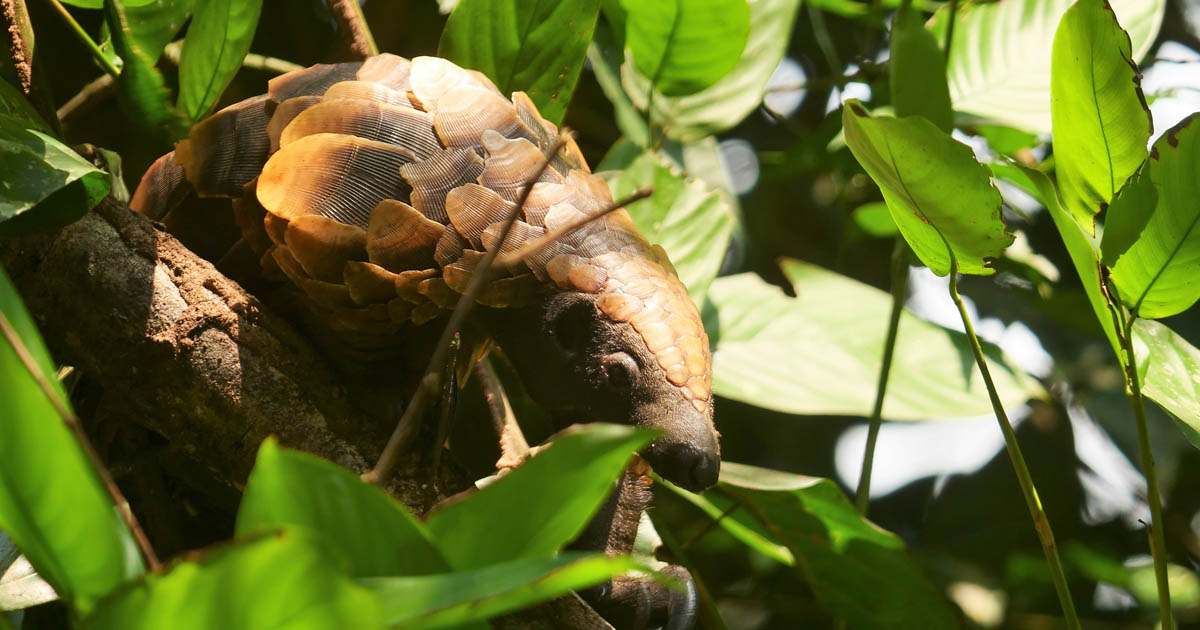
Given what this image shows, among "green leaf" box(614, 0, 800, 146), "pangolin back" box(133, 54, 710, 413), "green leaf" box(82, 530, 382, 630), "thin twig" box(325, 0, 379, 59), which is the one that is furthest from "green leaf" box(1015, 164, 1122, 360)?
"thin twig" box(325, 0, 379, 59)

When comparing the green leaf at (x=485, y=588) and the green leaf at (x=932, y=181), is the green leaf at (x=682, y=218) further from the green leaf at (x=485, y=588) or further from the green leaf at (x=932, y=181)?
the green leaf at (x=485, y=588)

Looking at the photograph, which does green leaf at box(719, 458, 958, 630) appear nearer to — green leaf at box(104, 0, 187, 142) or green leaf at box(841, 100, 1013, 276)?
green leaf at box(841, 100, 1013, 276)

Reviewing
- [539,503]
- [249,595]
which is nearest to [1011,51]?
[539,503]

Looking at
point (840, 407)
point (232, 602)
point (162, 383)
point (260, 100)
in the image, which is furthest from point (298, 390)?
point (840, 407)

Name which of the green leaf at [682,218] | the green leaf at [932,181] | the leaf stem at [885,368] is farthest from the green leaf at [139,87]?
the leaf stem at [885,368]

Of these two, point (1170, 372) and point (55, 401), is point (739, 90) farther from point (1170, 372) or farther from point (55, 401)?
point (55, 401)

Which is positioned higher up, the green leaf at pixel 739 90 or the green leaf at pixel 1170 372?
the green leaf at pixel 739 90
